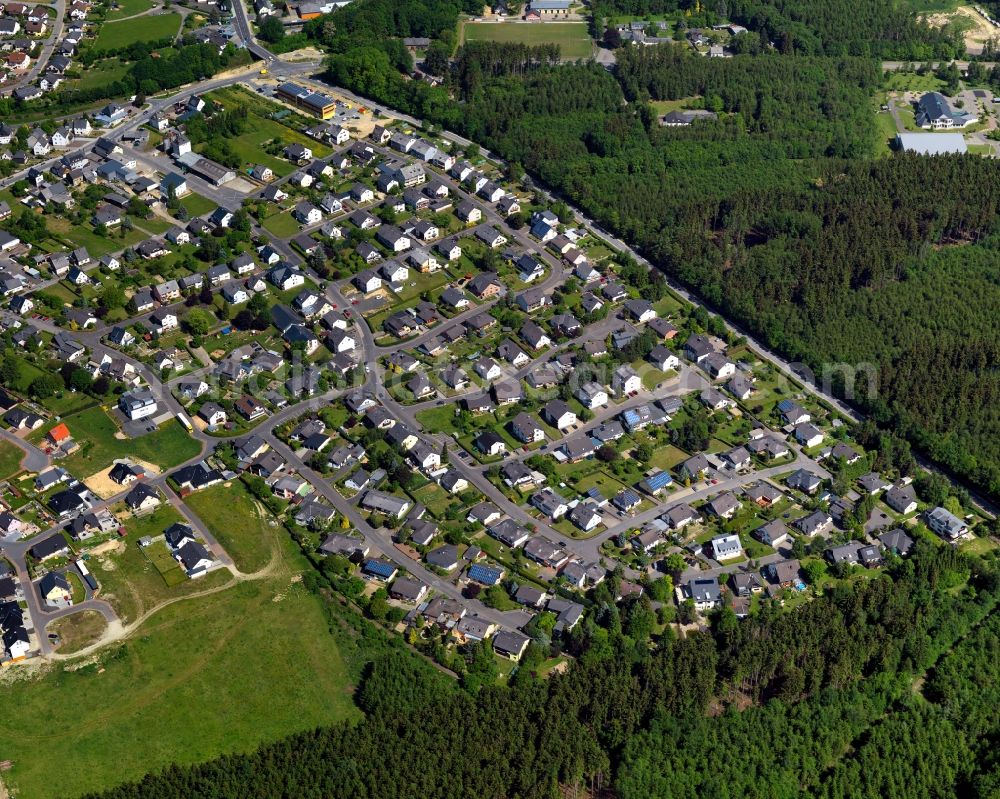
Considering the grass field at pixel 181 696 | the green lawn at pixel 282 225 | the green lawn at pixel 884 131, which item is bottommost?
the grass field at pixel 181 696

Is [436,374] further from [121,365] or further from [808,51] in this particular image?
[808,51]

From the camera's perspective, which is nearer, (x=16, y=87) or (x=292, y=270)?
(x=292, y=270)

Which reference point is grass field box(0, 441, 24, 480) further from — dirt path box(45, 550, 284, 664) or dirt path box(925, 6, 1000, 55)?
dirt path box(925, 6, 1000, 55)

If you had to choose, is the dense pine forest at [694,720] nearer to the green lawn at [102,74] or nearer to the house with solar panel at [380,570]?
the house with solar panel at [380,570]

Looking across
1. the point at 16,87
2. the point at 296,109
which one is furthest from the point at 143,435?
the point at 16,87

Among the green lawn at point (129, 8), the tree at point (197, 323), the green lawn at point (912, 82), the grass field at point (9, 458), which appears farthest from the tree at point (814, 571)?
the green lawn at point (129, 8)

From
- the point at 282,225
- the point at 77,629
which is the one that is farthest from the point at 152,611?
the point at 282,225

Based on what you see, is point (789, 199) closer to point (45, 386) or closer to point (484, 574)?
point (484, 574)
